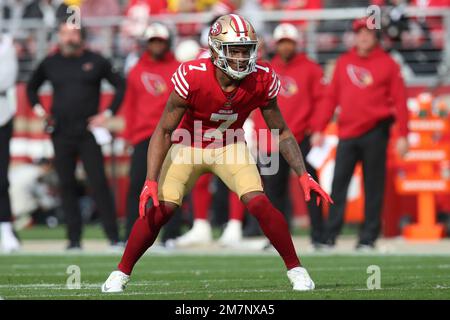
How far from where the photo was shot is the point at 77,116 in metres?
11.8

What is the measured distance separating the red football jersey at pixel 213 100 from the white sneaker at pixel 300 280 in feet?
3.16

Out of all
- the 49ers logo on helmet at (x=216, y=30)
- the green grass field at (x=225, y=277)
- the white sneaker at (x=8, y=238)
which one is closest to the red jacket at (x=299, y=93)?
the green grass field at (x=225, y=277)

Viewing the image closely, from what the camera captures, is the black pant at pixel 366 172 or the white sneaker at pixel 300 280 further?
the black pant at pixel 366 172

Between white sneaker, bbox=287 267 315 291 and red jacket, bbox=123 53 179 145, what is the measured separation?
4.72 m

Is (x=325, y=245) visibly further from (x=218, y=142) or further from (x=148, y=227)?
(x=148, y=227)

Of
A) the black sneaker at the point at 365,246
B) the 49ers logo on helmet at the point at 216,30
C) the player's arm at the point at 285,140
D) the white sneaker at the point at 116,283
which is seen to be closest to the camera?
the white sneaker at the point at 116,283

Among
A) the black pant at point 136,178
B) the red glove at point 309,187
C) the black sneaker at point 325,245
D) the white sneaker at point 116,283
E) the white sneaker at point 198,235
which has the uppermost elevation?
the red glove at point 309,187

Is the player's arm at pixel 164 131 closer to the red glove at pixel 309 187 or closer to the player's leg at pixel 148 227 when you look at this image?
the player's leg at pixel 148 227

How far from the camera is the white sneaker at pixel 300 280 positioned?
7.18 meters

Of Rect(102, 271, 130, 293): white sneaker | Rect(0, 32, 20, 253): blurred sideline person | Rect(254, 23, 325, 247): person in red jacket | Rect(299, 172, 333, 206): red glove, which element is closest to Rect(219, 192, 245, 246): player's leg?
Rect(254, 23, 325, 247): person in red jacket

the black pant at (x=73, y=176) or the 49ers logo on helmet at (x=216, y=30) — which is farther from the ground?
the 49ers logo on helmet at (x=216, y=30)

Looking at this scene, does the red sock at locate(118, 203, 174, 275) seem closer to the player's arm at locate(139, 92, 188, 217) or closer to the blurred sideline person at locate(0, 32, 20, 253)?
the player's arm at locate(139, 92, 188, 217)
